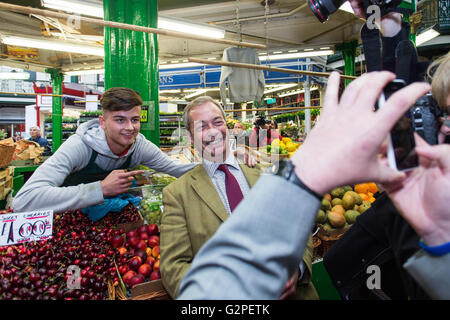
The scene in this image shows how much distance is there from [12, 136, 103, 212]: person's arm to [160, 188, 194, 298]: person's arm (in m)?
A: 0.71

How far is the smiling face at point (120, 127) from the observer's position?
217 cm

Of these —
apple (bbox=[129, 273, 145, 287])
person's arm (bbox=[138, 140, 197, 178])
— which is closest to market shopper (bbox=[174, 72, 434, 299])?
apple (bbox=[129, 273, 145, 287])

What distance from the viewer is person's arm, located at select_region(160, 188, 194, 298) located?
4.16 feet

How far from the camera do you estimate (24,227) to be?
1.41 metres

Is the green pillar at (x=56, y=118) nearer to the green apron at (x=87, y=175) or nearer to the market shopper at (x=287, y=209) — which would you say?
the green apron at (x=87, y=175)

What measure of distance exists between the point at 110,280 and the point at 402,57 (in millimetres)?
1675

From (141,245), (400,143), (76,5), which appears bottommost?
(141,245)

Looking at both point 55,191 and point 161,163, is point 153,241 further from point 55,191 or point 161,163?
point 161,163

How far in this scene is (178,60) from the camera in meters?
8.47

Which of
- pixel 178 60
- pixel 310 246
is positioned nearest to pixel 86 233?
pixel 310 246

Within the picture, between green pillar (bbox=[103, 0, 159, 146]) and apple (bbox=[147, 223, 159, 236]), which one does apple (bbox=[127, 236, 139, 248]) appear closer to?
apple (bbox=[147, 223, 159, 236])

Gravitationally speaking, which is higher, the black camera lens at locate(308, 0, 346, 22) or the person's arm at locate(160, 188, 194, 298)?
the black camera lens at locate(308, 0, 346, 22)

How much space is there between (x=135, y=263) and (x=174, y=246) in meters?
0.44

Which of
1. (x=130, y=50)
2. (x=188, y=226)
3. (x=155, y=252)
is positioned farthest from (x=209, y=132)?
(x=130, y=50)
